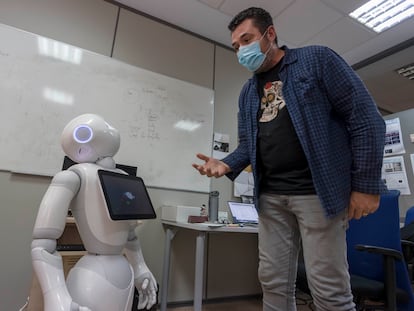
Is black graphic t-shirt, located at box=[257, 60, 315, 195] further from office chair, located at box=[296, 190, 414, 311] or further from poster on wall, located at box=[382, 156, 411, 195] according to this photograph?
poster on wall, located at box=[382, 156, 411, 195]

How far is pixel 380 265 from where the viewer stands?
1.36 meters

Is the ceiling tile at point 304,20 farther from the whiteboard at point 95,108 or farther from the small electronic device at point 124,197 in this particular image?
the small electronic device at point 124,197

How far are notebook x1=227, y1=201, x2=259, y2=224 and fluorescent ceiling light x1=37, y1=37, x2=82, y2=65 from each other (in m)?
1.84

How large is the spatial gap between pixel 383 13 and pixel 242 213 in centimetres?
→ 232

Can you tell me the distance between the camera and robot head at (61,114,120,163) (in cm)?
92

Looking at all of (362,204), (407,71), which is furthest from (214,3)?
(407,71)

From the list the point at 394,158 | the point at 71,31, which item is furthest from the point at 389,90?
the point at 71,31

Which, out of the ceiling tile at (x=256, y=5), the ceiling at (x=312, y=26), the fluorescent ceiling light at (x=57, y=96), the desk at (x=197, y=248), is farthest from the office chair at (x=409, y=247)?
the fluorescent ceiling light at (x=57, y=96)

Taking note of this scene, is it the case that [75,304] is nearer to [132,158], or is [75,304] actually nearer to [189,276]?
[132,158]

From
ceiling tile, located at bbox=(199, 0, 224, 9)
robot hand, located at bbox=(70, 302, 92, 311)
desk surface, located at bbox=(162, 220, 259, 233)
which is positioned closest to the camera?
robot hand, located at bbox=(70, 302, 92, 311)

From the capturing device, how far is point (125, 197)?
0.90 m

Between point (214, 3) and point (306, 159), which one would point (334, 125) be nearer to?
point (306, 159)

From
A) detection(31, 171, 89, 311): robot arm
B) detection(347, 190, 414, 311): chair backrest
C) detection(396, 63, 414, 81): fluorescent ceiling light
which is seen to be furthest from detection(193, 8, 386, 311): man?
detection(396, 63, 414, 81): fluorescent ceiling light

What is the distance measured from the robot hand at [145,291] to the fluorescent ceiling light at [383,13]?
109 inches
